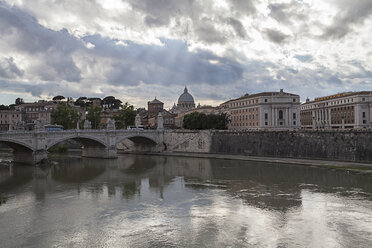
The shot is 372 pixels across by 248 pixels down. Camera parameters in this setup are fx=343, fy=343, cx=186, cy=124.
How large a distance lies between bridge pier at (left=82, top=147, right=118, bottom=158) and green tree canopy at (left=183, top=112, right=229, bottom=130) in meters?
23.4

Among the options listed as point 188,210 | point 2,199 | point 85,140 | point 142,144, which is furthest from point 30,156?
point 188,210

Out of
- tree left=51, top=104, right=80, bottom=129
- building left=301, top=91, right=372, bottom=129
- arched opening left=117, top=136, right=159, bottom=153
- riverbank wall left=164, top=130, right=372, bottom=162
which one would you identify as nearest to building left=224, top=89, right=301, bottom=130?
building left=301, top=91, right=372, bottom=129

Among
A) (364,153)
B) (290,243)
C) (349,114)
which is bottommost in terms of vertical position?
(290,243)

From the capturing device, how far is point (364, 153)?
36.8 meters

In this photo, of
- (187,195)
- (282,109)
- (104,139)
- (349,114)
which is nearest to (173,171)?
(187,195)

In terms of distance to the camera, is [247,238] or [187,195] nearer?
[247,238]

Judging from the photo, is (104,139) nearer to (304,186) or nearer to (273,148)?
(273,148)

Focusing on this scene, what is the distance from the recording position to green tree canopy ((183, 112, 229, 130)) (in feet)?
220

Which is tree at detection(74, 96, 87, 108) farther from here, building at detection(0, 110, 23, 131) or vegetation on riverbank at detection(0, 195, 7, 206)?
vegetation on riverbank at detection(0, 195, 7, 206)

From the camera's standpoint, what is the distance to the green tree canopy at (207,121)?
6712 cm

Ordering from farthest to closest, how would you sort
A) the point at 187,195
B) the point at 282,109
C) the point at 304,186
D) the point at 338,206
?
the point at 282,109, the point at 304,186, the point at 187,195, the point at 338,206

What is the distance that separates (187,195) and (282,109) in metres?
45.5

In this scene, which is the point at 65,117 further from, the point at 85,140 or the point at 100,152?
the point at 100,152

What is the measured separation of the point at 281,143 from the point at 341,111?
29222mm
